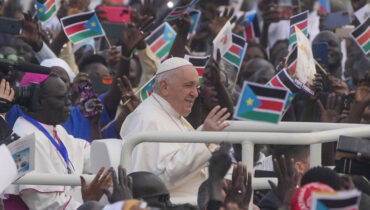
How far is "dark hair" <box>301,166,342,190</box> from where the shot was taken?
6496 mm

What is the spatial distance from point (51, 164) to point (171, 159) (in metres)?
1.01

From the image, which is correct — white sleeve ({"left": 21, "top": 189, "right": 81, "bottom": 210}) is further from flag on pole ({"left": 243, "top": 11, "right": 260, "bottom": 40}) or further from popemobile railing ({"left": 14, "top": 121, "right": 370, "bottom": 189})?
flag on pole ({"left": 243, "top": 11, "right": 260, "bottom": 40})

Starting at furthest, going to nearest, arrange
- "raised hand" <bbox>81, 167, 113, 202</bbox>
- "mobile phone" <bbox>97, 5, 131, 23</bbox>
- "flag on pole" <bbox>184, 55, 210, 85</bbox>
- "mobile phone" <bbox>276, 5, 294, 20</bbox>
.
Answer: "mobile phone" <bbox>276, 5, 294, 20</bbox>
"mobile phone" <bbox>97, 5, 131, 23</bbox>
"flag on pole" <bbox>184, 55, 210, 85</bbox>
"raised hand" <bbox>81, 167, 113, 202</bbox>

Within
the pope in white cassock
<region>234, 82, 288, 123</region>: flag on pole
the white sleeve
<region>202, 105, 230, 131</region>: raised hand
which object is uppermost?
<region>234, 82, 288, 123</region>: flag on pole

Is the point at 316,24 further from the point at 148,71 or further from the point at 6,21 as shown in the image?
the point at 6,21

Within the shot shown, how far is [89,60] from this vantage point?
12938mm

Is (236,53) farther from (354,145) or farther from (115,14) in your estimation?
(354,145)

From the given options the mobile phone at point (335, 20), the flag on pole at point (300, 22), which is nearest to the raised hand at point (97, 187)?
the flag on pole at point (300, 22)

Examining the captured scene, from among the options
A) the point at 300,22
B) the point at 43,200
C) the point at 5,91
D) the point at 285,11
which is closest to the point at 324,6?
the point at 285,11

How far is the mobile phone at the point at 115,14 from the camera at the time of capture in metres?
14.7

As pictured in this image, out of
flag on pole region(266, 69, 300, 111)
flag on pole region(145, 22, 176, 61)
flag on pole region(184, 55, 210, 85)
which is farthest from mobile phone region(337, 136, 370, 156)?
flag on pole region(145, 22, 176, 61)

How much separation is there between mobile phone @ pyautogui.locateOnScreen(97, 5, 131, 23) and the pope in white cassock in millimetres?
5801

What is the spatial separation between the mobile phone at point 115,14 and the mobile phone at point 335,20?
7.41ft

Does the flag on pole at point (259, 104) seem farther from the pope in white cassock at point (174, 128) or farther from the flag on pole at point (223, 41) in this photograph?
the flag on pole at point (223, 41)
